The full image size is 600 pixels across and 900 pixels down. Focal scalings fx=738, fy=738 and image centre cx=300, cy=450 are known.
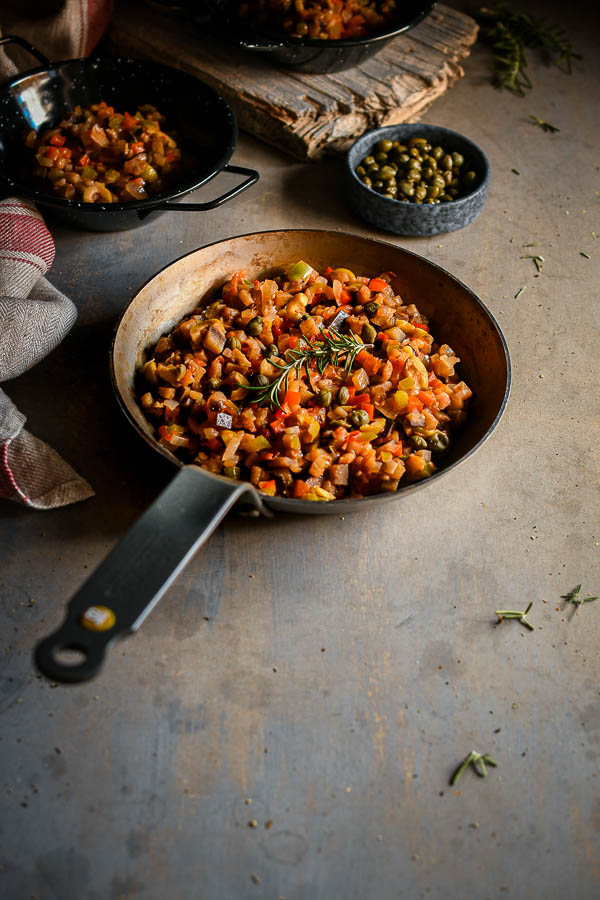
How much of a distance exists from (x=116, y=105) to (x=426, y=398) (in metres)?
1.72

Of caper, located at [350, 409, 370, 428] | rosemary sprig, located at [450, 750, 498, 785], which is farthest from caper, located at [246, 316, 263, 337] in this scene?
rosemary sprig, located at [450, 750, 498, 785]

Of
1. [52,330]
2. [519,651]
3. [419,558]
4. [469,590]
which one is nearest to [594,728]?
[519,651]

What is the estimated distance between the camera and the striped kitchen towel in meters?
1.77

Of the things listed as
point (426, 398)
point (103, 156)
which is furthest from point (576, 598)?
point (103, 156)

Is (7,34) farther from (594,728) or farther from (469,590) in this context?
(594,728)

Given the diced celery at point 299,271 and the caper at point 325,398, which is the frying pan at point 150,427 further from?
the caper at point 325,398

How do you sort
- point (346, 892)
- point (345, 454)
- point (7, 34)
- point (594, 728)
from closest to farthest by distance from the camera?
point (346, 892)
point (594, 728)
point (345, 454)
point (7, 34)

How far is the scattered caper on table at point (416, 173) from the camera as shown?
8.34 feet

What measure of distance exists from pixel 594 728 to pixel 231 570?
857mm

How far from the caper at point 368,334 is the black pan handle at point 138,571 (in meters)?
0.63

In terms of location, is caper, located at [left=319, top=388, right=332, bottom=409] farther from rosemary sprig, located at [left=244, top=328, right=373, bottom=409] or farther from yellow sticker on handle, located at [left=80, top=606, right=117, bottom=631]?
yellow sticker on handle, located at [left=80, top=606, right=117, bottom=631]

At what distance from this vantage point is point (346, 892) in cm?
134

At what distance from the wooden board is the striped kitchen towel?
3.35 feet

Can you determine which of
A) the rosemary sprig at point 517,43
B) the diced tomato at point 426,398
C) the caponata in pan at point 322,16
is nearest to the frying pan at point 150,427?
the diced tomato at point 426,398
